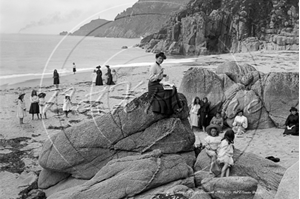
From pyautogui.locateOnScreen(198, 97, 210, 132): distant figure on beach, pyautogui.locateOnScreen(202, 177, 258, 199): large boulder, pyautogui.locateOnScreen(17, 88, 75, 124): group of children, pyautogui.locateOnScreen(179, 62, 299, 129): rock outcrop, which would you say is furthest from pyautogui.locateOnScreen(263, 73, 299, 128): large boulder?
pyautogui.locateOnScreen(17, 88, 75, 124): group of children

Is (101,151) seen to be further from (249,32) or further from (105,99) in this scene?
(249,32)

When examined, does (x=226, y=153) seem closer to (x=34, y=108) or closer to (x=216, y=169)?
(x=216, y=169)

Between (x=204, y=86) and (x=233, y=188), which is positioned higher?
(x=204, y=86)

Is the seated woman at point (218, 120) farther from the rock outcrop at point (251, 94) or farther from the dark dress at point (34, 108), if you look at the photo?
Answer: the dark dress at point (34, 108)

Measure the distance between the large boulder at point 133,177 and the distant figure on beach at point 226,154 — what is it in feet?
2.68

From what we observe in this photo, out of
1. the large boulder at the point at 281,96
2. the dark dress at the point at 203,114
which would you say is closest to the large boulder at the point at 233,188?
the dark dress at the point at 203,114

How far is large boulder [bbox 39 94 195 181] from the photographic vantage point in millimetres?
7711

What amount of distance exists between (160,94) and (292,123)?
6.77 meters

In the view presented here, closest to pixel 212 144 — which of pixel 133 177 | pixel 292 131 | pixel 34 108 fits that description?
pixel 133 177

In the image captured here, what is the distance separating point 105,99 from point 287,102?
11.1 meters

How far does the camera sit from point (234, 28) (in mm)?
66375

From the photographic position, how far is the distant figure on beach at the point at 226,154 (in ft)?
20.7

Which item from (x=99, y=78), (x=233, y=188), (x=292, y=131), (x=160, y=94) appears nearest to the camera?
(x=233, y=188)

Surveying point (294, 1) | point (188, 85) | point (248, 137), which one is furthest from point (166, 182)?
point (294, 1)
